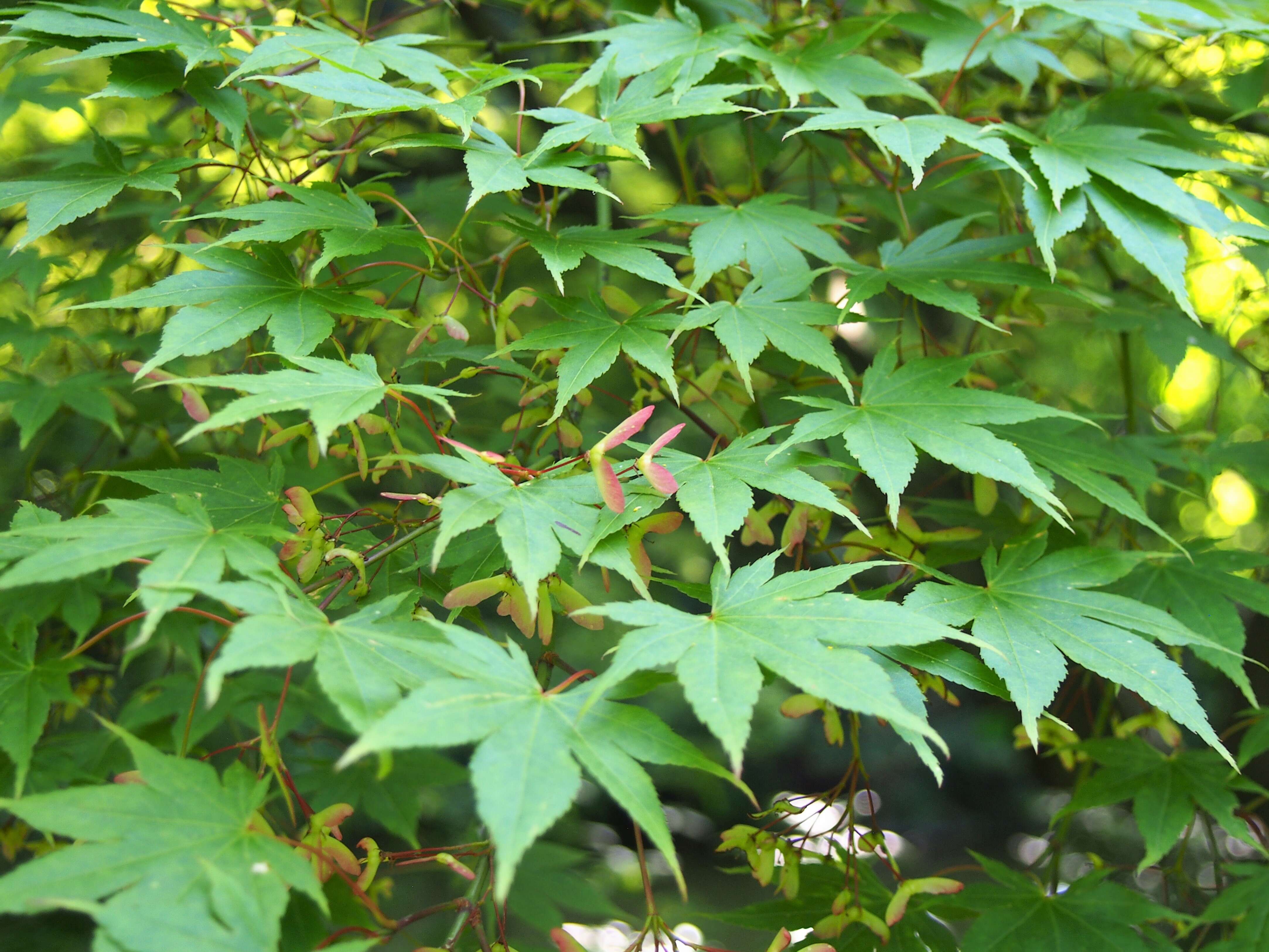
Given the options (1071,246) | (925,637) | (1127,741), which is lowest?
(1127,741)

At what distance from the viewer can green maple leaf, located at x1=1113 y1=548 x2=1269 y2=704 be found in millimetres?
1261

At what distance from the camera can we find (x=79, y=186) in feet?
3.79

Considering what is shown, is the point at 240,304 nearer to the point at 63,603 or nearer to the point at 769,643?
the point at 769,643

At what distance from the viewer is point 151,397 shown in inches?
72.3

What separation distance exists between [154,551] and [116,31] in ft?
2.33

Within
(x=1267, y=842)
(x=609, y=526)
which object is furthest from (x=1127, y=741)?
(x=609, y=526)

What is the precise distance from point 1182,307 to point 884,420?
1.27 ft

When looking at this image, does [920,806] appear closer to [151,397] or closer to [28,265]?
[151,397]

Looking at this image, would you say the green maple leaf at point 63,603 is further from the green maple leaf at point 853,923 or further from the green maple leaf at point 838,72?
the green maple leaf at point 838,72

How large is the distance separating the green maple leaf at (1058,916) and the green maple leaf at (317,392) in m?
0.98

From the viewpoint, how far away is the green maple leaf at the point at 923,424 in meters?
1.00

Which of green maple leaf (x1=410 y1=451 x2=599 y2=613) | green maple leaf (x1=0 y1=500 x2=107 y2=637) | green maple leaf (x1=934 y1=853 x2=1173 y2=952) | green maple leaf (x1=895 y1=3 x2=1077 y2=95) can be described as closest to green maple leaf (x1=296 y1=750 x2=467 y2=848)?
green maple leaf (x1=0 y1=500 x2=107 y2=637)

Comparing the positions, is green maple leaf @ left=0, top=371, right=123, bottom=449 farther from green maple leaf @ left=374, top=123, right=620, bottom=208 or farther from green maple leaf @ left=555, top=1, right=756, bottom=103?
green maple leaf @ left=555, top=1, right=756, bottom=103

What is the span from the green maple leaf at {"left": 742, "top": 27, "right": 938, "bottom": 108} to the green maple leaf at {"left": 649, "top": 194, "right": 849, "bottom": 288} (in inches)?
6.4
